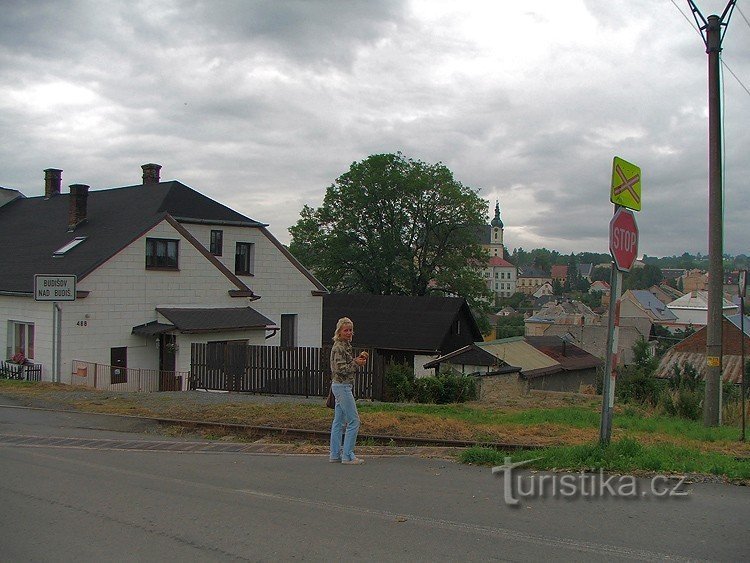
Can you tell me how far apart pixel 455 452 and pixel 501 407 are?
6.09m

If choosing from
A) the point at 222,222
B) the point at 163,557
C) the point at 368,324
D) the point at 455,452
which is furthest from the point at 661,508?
the point at 368,324

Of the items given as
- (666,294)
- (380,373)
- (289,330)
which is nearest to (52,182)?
(289,330)

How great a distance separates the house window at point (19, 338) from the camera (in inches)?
1021

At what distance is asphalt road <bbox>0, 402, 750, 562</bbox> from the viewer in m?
5.50

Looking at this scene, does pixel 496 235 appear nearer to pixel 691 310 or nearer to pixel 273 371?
pixel 691 310

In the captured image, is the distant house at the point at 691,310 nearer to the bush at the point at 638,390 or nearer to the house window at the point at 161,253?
the bush at the point at 638,390

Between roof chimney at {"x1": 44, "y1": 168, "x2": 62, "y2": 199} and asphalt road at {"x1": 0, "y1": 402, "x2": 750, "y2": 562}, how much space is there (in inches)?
1185

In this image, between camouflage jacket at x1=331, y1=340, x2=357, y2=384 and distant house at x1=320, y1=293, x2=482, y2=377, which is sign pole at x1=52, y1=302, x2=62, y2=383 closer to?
distant house at x1=320, y1=293, x2=482, y2=377

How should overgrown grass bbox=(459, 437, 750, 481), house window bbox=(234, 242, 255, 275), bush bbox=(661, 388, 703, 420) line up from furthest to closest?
house window bbox=(234, 242, 255, 275)
bush bbox=(661, 388, 703, 420)
overgrown grass bbox=(459, 437, 750, 481)

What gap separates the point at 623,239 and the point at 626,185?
61cm

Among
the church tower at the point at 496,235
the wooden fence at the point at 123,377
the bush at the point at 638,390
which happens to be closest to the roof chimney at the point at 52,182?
the wooden fence at the point at 123,377

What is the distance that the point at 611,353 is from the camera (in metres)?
7.86

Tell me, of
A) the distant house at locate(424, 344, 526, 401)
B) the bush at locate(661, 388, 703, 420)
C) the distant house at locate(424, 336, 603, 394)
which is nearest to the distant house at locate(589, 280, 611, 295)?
the distant house at locate(424, 336, 603, 394)

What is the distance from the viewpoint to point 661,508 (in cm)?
646
